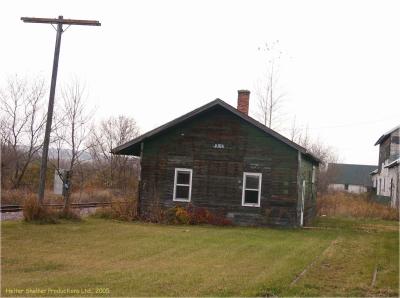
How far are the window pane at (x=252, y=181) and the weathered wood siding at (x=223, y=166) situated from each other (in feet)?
0.97

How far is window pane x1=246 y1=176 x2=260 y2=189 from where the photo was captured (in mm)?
22844

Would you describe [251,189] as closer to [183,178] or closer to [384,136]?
[183,178]

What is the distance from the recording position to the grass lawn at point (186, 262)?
8.90 meters

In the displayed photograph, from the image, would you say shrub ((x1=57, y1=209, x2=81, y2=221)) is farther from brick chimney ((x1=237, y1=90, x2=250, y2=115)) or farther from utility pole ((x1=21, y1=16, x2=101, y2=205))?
brick chimney ((x1=237, y1=90, x2=250, y2=115))

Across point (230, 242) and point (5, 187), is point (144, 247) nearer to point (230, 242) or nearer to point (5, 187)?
point (230, 242)

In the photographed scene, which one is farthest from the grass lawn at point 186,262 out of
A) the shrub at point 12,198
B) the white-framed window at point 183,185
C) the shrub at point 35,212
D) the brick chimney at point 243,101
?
the shrub at point 12,198

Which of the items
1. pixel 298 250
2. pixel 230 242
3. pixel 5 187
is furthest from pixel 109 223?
pixel 5 187

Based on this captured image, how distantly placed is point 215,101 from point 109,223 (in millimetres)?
6476

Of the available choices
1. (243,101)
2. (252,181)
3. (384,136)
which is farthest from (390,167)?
(252,181)

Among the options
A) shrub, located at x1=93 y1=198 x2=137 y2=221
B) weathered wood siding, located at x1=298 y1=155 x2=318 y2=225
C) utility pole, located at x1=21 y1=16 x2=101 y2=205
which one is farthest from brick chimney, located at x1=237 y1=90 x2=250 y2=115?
utility pole, located at x1=21 y1=16 x2=101 y2=205

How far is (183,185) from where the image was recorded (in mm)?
23156

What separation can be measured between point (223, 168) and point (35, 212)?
26.3ft

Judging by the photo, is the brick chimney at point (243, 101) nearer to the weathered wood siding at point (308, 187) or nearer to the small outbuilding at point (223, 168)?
the small outbuilding at point (223, 168)

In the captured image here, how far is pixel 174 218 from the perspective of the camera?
2231cm
